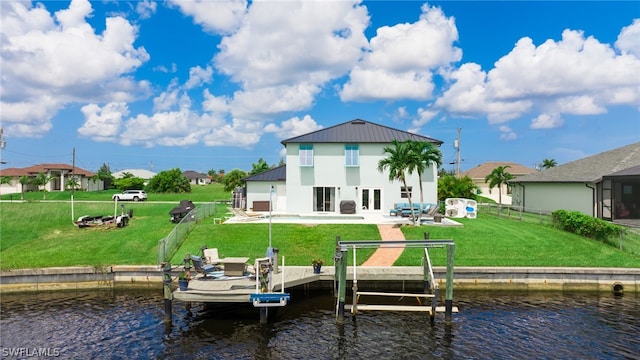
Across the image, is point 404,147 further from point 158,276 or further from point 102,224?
point 102,224

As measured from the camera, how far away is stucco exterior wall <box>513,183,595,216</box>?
98.0 ft

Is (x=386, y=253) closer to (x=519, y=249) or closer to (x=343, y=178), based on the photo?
(x=519, y=249)

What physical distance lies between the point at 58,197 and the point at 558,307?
60474 mm

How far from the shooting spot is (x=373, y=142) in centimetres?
3203

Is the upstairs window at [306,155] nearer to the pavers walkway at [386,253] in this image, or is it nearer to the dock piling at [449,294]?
the pavers walkway at [386,253]

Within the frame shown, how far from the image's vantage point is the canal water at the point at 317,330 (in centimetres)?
1202

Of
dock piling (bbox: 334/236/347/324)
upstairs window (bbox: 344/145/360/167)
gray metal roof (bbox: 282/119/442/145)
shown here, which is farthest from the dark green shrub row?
dock piling (bbox: 334/236/347/324)

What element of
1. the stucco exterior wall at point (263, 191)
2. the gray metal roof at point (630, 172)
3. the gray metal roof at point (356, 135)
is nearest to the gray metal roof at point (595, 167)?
the gray metal roof at point (630, 172)

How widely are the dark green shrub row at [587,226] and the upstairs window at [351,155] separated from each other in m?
14.2

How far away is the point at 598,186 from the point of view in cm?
2905

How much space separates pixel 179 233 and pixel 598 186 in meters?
28.6

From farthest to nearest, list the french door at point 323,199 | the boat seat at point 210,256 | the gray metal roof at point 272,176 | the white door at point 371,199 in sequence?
the gray metal roof at point 272,176
the french door at point 323,199
the white door at point 371,199
the boat seat at point 210,256

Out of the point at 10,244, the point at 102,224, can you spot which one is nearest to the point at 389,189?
the point at 102,224

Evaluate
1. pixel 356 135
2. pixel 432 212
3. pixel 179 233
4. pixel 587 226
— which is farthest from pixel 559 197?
pixel 179 233
